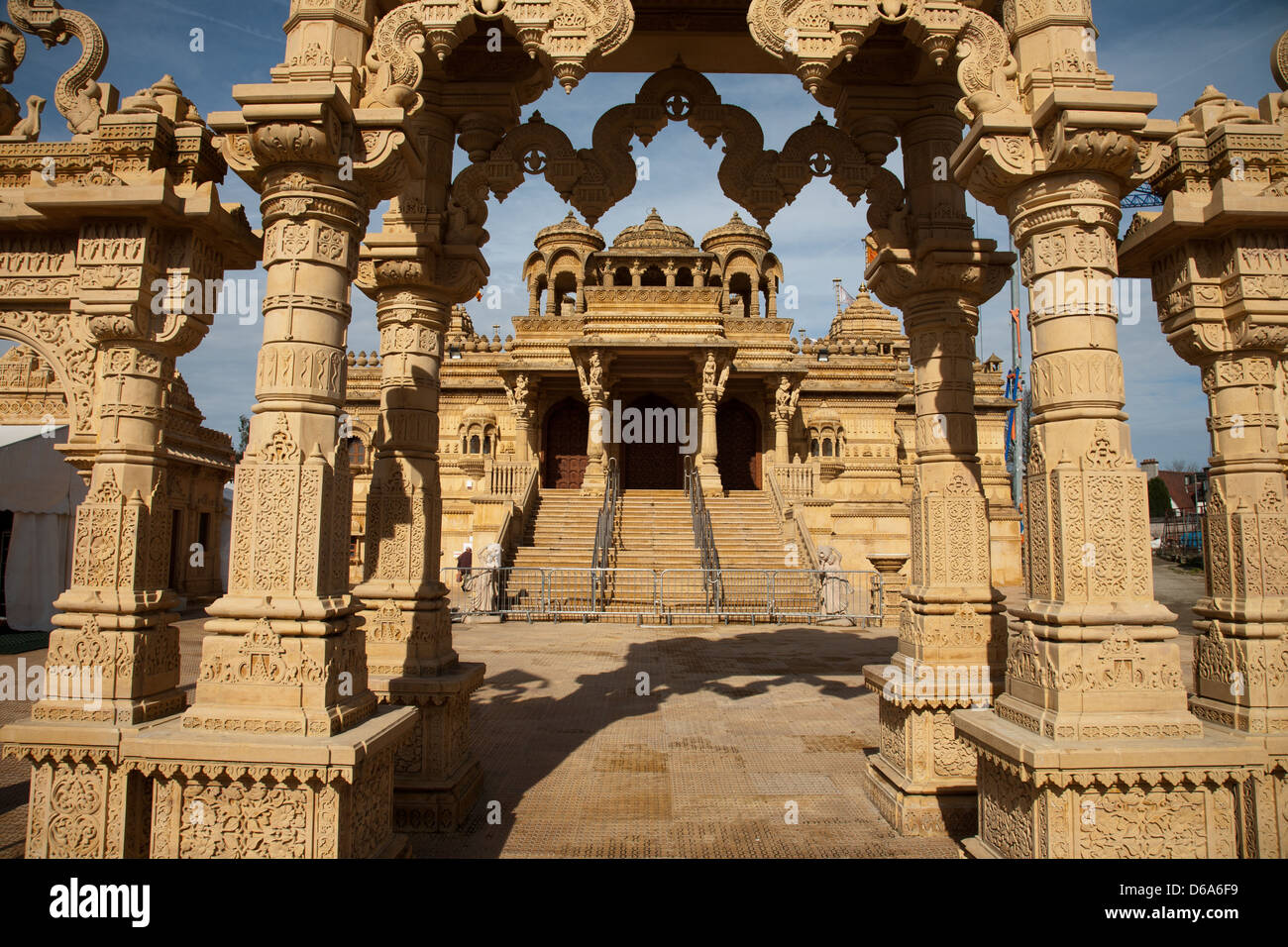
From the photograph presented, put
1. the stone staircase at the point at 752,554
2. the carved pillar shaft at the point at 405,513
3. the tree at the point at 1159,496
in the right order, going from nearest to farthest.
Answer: the carved pillar shaft at the point at 405,513, the stone staircase at the point at 752,554, the tree at the point at 1159,496

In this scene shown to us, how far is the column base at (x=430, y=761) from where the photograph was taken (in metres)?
4.80

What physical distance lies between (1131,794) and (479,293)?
5349 mm

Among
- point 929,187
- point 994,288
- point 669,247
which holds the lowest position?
point 994,288

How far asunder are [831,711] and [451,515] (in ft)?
47.0

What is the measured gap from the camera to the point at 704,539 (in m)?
17.4

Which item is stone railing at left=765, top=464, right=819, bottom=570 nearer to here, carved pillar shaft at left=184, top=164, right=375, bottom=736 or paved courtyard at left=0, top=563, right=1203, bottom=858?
paved courtyard at left=0, top=563, right=1203, bottom=858

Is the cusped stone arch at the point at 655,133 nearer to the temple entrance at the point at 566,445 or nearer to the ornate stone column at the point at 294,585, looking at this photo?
the ornate stone column at the point at 294,585

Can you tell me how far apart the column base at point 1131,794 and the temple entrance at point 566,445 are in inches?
891

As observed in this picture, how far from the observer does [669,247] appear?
89.7 feet

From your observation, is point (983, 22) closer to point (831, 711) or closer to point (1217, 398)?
point (1217, 398)

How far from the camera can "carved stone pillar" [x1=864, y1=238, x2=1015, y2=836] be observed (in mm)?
4883

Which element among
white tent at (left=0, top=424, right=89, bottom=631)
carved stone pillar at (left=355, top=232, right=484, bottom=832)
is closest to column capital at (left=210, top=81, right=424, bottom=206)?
carved stone pillar at (left=355, top=232, right=484, bottom=832)

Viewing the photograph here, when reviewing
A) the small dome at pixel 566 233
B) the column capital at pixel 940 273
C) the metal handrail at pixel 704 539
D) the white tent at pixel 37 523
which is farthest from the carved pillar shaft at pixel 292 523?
the small dome at pixel 566 233

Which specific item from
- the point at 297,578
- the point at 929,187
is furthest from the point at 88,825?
the point at 929,187
